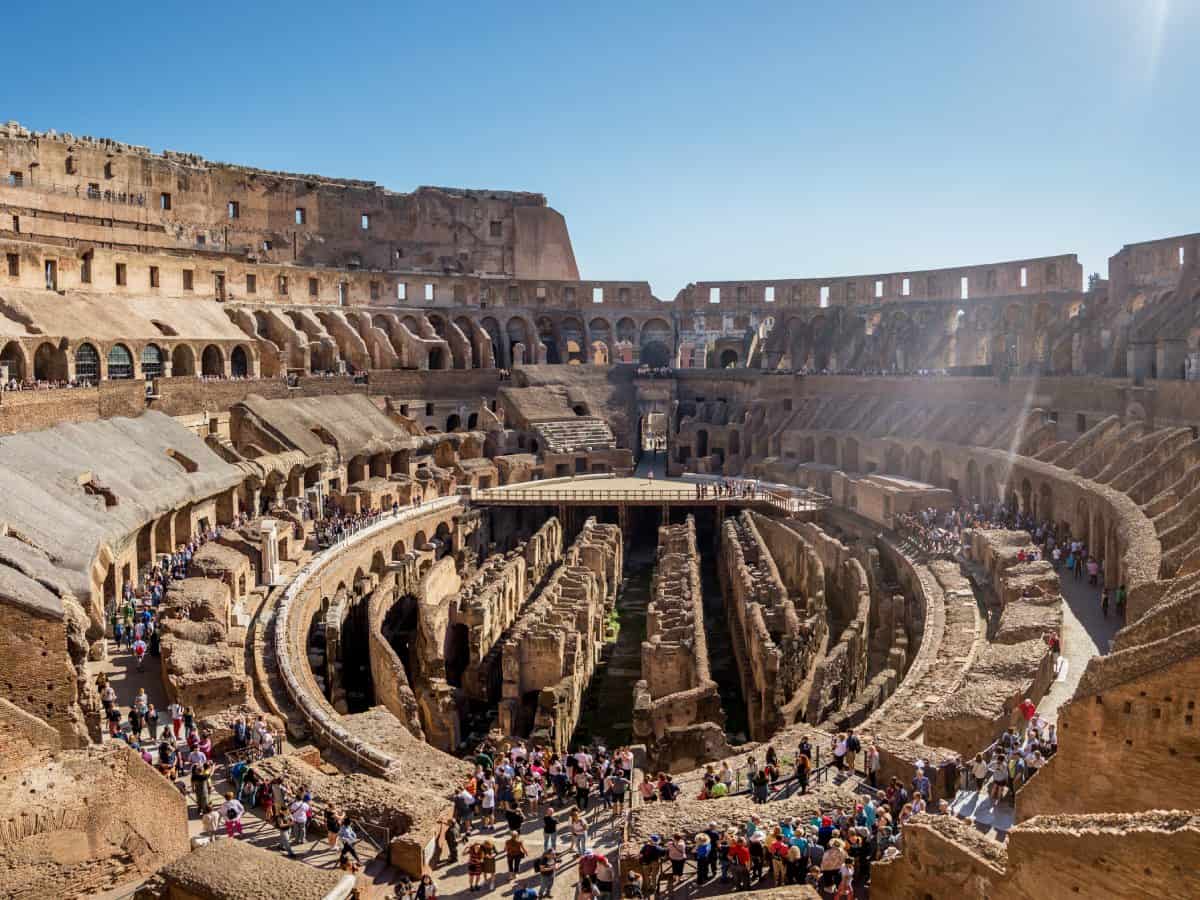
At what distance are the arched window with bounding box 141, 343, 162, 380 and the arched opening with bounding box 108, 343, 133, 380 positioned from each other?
0.91 m

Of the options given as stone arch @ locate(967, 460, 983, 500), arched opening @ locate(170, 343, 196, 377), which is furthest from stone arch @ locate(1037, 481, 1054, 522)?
arched opening @ locate(170, 343, 196, 377)

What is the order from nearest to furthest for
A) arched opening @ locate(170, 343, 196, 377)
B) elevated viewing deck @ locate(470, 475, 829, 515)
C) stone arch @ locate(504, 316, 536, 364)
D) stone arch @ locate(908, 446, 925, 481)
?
1. stone arch @ locate(908, 446, 925, 481)
2. elevated viewing deck @ locate(470, 475, 829, 515)
3. arched opening @ locate(170, 343, 196, 377)
4. stone arch @ locate(504, 316, 536, 364)

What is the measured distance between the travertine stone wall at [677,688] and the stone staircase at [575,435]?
20.7 meters

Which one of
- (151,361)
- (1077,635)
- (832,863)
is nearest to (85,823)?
(832,863)

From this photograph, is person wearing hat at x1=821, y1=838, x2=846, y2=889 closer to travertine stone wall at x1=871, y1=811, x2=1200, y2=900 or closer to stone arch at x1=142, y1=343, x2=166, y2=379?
travertine stone wall at x1=871, y1=811, x2=1200, y2=900

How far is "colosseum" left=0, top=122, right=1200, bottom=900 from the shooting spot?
11984 millimetres

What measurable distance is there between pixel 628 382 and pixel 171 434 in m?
29.0

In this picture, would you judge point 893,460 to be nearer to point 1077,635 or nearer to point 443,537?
point 443,537

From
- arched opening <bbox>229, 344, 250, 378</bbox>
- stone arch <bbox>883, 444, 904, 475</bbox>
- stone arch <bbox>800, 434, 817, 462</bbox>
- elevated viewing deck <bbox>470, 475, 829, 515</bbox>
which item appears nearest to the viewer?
elevated viewing deck <bbox>470, 475, 829, 515</bbox>

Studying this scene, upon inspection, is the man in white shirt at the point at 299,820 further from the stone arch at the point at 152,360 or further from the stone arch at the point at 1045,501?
the stone arch at the point at 152,360

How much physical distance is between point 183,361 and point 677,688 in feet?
95.7

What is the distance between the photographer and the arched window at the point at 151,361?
1551 inches

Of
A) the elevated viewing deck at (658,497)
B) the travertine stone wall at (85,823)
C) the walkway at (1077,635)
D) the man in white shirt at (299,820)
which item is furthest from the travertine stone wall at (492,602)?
the walkway at (1077,635)

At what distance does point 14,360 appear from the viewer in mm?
34125
